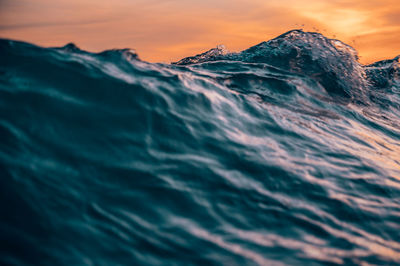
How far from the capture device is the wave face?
333 centimetres

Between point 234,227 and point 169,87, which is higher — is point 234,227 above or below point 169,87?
below

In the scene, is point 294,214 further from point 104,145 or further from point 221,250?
point 104,145

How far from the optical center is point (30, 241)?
3.02 m

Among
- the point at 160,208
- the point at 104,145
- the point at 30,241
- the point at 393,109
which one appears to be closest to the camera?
the point at 30,241

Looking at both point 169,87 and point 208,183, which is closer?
point 208,183

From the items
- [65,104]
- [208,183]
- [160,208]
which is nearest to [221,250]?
[160,208]

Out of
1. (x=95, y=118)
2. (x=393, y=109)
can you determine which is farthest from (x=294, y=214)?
(x=393, y=109)

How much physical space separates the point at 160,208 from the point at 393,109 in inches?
424

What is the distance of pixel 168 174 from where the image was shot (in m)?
4.28

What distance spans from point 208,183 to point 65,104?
2.04m

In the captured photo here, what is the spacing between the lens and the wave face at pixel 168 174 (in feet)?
10.9

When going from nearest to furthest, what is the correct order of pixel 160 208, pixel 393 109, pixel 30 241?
1. pixel 30 241
2. pixel 160 208
3. pixel 393 109

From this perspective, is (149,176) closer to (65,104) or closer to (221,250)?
(221,250)

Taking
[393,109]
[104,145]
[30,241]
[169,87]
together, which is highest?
[393,109]
